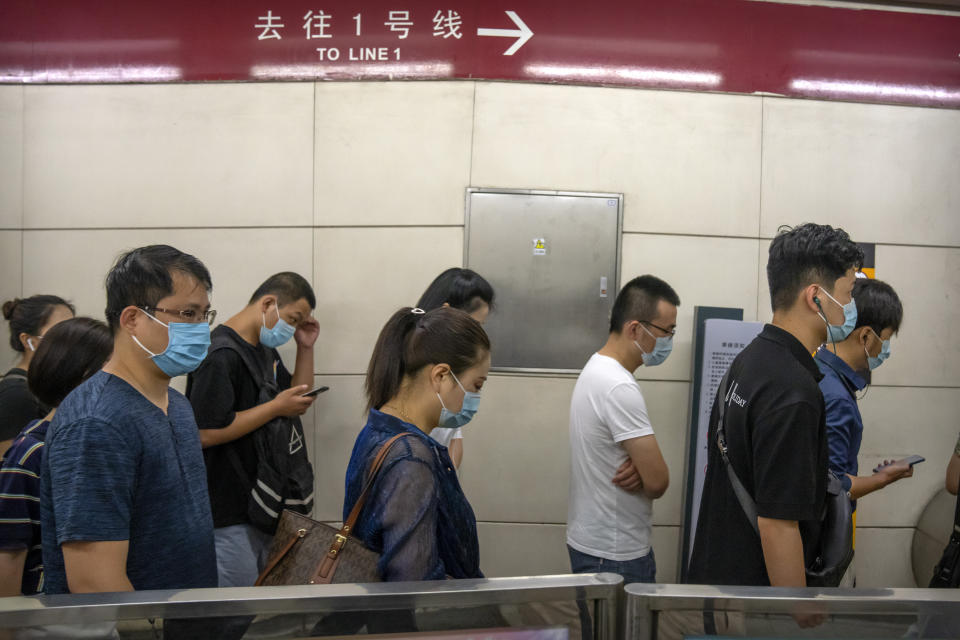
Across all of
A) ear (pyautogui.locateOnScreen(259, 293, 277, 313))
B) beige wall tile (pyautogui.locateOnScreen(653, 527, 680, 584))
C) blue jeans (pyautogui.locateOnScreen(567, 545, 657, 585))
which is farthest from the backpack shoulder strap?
beige wall tile (pyautogui.locateOnScreen(653, 527, 680, 584))

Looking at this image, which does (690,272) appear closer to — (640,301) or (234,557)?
(640,301)

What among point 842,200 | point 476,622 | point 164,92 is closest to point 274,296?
point 164,92

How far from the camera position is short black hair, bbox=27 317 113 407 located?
1.70m

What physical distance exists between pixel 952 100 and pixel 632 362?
236 centimetres

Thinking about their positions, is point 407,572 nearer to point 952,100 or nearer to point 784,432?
point 784,432

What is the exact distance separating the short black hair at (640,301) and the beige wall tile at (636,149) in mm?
823

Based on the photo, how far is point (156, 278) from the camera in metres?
1.53

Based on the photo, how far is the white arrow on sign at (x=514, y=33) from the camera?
3.17 meters

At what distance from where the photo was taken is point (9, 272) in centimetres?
324

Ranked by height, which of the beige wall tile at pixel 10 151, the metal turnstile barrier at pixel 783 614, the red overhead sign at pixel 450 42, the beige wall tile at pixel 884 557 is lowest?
the beige wall tile at pixel 884 557

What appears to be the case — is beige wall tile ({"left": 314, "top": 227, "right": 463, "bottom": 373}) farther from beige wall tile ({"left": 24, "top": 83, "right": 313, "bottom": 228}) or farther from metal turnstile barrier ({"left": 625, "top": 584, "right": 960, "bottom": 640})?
metal turnstile barrier ({"left": 625, "top": 584, "right": 960, "bottom": 640})

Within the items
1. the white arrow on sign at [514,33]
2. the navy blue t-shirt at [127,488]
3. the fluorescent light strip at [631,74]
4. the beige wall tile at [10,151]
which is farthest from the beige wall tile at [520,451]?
the beige wall tile at [10,151]

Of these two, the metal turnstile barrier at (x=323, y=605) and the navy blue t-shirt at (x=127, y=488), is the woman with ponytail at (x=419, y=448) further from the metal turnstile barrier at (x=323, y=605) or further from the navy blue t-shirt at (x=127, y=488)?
the navy blue t-shirt at (x=127, y=488)

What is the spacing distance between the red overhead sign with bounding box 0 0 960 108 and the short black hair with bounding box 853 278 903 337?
4.48 feet
